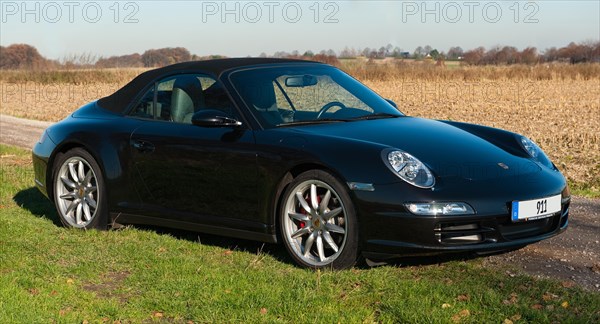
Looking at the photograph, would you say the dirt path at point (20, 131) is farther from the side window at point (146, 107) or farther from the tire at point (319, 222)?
the tire at point (319, 222)

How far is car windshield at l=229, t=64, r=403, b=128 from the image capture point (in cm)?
654

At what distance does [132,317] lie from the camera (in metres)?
4.95

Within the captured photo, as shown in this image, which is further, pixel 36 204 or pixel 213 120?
pixel 36 204

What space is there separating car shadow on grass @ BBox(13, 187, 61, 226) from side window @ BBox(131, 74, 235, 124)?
5.20 feet

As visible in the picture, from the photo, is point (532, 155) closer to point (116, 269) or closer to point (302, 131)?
point (302, 131)

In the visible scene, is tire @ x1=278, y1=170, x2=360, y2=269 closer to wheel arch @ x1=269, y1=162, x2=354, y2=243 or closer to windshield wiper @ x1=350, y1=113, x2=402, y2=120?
wheel arch @ x1=269, y1=162, x2=354, y2=243

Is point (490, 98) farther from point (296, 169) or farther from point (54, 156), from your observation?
point (296, 169)

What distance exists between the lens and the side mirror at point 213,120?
20.8 ft

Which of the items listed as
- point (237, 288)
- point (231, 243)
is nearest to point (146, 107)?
point (231, 243)

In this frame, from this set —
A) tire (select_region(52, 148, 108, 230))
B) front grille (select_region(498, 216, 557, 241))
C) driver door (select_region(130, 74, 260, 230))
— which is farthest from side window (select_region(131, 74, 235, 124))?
front grille (select_region(498, 216, 557, 241))

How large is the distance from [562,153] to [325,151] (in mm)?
8514

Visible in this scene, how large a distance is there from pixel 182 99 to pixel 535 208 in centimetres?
290

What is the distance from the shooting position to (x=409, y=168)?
5688mm

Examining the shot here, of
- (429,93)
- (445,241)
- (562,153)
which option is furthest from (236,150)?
(429,93)
